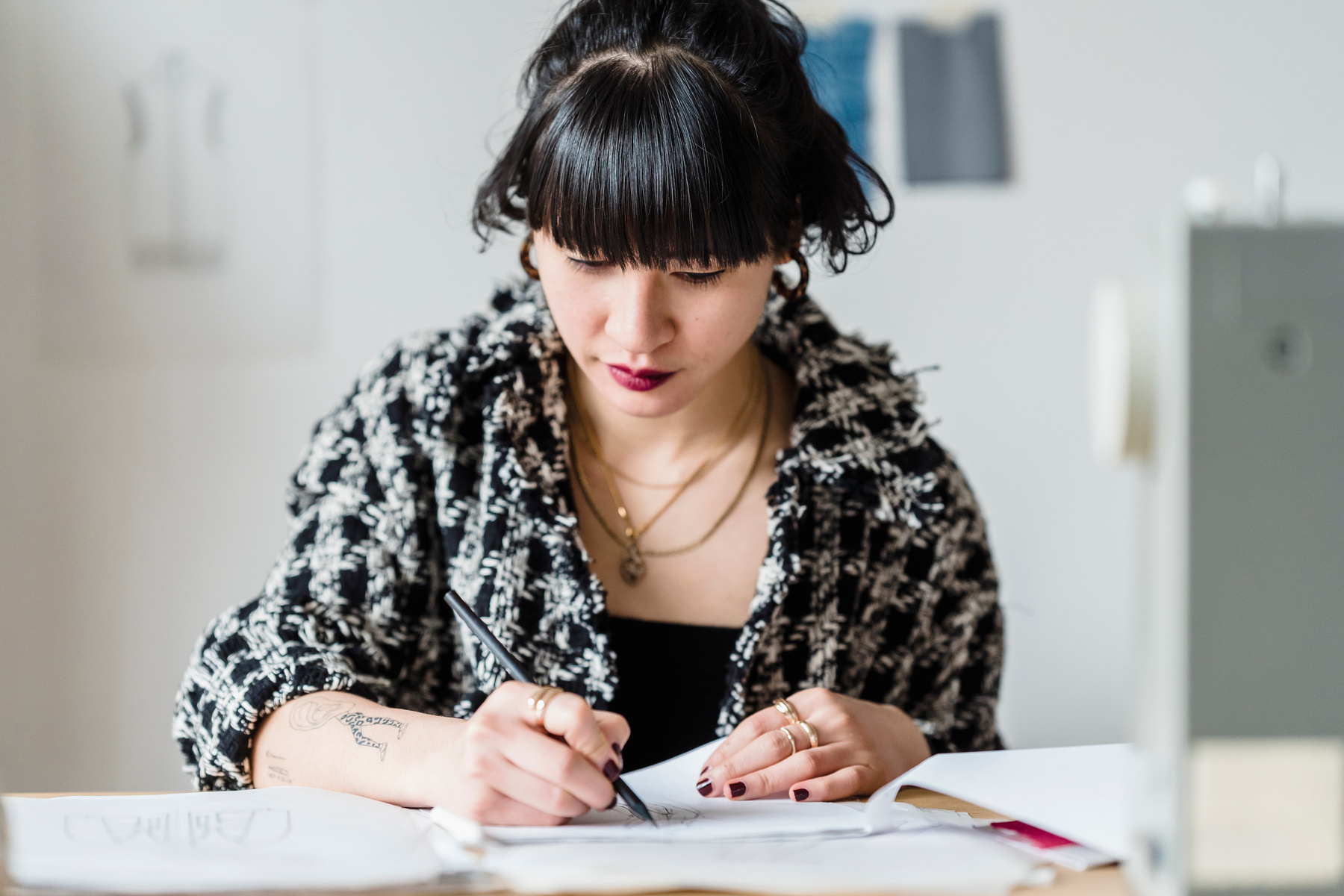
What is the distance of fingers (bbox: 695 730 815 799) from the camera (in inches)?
31.0

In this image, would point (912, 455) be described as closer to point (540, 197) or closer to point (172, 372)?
point (540, 197)

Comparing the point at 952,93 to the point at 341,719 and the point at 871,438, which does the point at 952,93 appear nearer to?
the point at 871,438

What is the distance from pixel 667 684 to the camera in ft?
3.79

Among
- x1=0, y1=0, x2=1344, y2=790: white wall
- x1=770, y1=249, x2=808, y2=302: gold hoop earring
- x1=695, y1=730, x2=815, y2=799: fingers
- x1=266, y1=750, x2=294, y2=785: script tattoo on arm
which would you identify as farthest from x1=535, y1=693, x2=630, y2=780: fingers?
x1=0, y1=0, x2=1344, y2=790: white wall

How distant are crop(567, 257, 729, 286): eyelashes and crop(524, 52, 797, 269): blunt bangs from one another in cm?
2

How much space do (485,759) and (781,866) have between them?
22cm

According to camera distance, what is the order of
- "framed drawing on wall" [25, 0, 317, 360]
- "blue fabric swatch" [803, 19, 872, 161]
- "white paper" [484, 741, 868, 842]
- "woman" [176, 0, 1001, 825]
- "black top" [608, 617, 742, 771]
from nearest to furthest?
"white paper" [484, 741, 868, 842] < "woman" [176, 0, 1001, 825] < "black top" [608, 617, 742, 771] < "framed drawing on wall" [25, 0, 317, 360] < "blue fabric swatch" [803, 19, 872, 161]

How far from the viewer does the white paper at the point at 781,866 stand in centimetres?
55

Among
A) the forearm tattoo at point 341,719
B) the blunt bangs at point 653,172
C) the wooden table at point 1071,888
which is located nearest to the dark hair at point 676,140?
the blunt bangs at point 653,172

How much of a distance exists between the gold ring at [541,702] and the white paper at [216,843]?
0.10 meters

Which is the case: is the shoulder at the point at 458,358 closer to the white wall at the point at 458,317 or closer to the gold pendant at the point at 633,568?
the gold pendant at the point at 633,568

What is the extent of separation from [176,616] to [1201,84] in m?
2.19

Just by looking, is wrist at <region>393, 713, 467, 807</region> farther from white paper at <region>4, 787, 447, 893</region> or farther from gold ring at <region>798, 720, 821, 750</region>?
gold ring at <region>798, 720, 821, 750</region>

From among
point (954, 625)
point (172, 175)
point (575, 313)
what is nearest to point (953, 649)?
point (954, 625)
